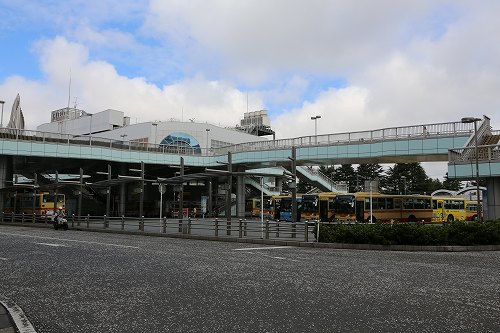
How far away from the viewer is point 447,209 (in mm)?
39938

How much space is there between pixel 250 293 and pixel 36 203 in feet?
123

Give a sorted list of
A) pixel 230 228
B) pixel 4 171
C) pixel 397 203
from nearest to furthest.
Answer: pixel 230 228 → pixel 397 203 → pixel 4 171

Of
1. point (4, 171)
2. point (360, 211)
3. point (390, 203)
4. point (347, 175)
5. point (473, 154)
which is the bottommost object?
point (360, 211)

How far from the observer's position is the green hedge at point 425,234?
58.0 ft

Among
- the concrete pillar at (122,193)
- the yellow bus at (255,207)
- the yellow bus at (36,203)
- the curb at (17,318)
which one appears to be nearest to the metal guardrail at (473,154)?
the curb at (17,318)

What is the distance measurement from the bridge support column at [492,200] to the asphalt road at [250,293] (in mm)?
12615

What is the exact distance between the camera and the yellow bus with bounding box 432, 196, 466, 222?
38.5 meters

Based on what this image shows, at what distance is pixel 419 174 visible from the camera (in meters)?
94.5

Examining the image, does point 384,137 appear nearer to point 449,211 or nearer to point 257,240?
point 449,211

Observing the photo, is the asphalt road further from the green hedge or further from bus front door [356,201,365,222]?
bus front door [356,201,365,222]

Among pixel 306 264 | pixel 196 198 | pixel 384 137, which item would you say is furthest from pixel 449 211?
pixel 196 198

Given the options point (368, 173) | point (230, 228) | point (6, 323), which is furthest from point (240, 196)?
point (368, 173)

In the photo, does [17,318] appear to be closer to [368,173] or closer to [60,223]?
[60,223]

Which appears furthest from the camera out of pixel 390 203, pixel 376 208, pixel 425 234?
pixel 390 203
